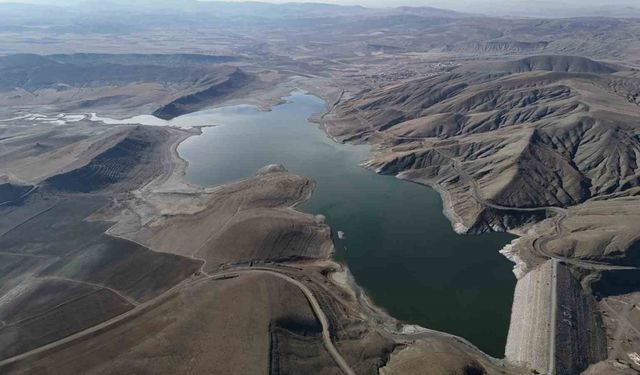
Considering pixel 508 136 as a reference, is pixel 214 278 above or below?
below

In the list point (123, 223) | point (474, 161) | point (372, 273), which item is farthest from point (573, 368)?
point (123, 223)

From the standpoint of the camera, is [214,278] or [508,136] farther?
[508,136]

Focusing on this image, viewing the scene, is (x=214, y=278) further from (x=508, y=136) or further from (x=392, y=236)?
(x=508, y=136)

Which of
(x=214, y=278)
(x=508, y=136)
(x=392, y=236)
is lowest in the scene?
(x=214, y=278)

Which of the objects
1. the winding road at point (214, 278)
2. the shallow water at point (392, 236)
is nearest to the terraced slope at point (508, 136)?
the shallow water at point (392, 236)

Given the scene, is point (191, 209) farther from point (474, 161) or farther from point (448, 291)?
point (474, 161)

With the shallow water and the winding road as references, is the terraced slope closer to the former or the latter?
the shallow water

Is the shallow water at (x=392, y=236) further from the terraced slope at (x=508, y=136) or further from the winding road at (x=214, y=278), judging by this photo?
the winding road at (x=214, y=278)

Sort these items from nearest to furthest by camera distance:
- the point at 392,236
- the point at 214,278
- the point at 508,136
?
the point at 214,278 < the point at 392,236 < the point at 508,136

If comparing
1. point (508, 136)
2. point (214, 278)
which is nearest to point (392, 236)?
point (214, 278)
